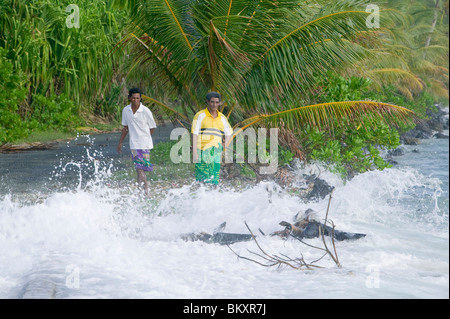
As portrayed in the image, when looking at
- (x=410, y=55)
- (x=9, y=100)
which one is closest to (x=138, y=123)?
(x=9, y=100)

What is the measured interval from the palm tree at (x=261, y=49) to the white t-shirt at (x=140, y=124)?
46.1 inches

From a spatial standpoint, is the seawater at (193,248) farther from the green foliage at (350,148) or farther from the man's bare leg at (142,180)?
the green foliage at (350,148)

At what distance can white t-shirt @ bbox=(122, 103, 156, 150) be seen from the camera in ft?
25.5

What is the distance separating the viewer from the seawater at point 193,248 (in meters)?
5.59

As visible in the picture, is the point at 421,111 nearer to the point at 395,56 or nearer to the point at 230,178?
the point at 395,56

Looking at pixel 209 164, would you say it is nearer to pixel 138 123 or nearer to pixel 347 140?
pixel 138 123

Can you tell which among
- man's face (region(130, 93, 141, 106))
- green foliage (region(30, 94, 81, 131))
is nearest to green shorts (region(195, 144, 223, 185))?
man's face (region(130, 93, 141, 106))

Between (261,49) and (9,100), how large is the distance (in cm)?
667

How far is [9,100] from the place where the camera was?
42.0 feet

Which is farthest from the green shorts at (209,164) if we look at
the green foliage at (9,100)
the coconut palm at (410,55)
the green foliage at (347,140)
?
the green foliage at (9,100)

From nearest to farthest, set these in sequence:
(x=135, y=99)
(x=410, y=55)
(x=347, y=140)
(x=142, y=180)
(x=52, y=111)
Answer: (x=135, y=99) → (x=142, y=180) → (x=347, y=140) → (x=52, y=111) → (x=410, y=55)

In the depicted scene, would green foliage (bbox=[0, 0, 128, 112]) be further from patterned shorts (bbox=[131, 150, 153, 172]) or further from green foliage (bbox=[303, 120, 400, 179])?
patterned shorts (bbox=[131, 150, 153, 172])

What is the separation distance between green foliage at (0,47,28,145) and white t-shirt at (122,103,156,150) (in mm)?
5571

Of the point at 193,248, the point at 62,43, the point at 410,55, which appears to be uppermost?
the point at 410,55
